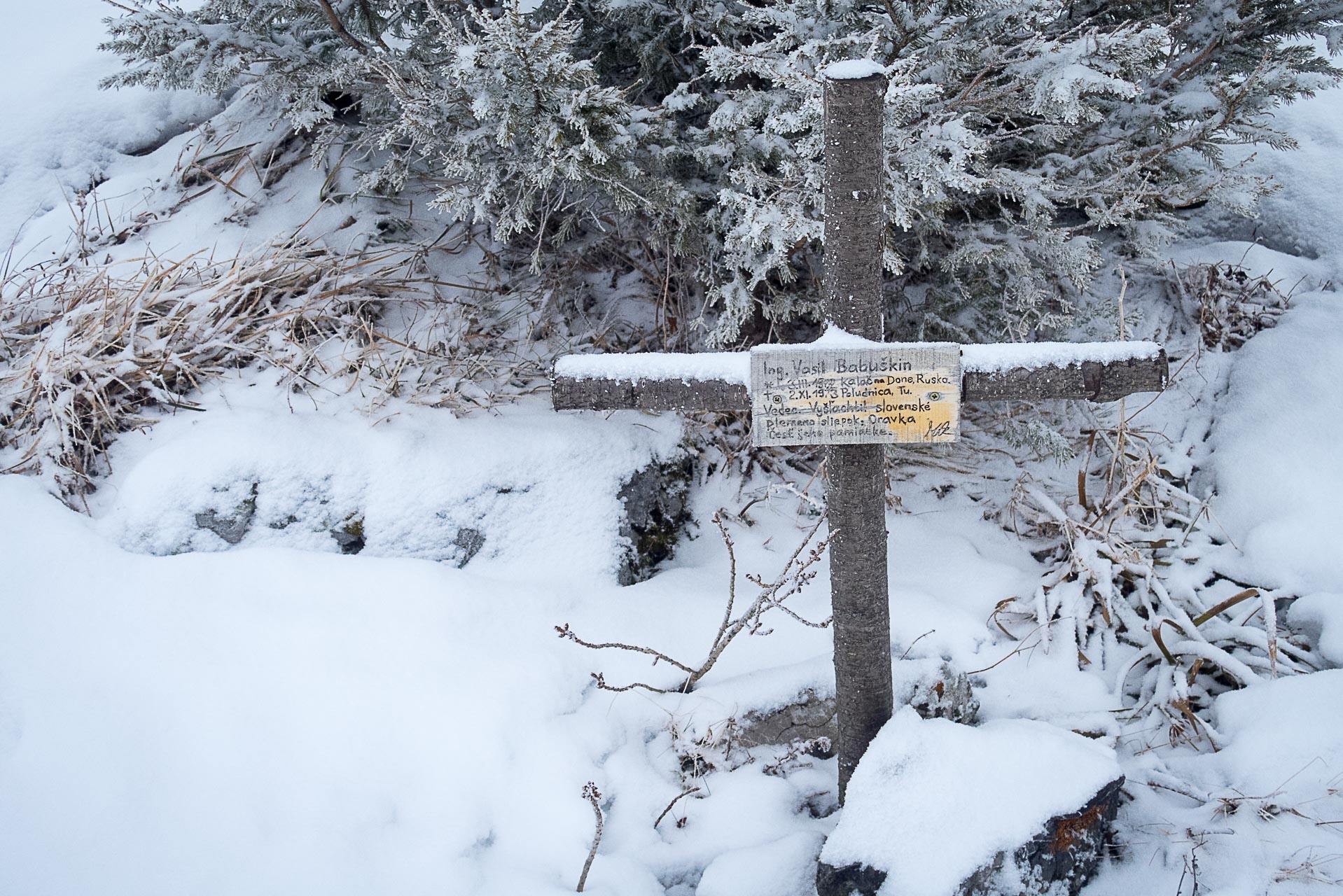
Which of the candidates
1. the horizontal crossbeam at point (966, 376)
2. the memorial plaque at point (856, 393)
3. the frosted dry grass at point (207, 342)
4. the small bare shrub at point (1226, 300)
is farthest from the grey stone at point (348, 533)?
the small bare shrub at point (1226, 300)

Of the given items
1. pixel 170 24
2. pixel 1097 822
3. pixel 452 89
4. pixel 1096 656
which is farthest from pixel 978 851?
pixel 170 24

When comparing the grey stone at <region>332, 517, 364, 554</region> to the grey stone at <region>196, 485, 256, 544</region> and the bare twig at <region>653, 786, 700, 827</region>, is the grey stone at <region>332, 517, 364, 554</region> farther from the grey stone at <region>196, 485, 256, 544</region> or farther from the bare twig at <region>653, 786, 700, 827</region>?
the bare twig at <region>653, 786, 700, 827</region>

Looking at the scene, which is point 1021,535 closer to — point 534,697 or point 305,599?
point 534,697

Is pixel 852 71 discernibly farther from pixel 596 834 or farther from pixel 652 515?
pixel 596 834

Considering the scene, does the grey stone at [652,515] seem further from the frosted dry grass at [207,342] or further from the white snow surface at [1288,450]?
the white snow surface at [1288,450]

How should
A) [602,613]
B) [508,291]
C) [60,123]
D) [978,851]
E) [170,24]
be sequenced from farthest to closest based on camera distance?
[60,123] → [508,291] → [170,24] → [602,613] → [978,851]

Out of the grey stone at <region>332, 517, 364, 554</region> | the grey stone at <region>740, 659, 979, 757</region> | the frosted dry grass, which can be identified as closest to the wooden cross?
the grey stone at <region>740, 659, 979, 757</region>

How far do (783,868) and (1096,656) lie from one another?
55.2 inches

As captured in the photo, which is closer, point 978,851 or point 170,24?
point 978,851

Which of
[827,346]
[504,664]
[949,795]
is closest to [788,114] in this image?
[827,346]

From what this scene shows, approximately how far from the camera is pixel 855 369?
2072mm

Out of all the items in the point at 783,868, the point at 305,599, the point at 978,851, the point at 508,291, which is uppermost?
the point at 508,291

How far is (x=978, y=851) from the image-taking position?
2.24 m

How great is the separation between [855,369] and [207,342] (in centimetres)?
275
